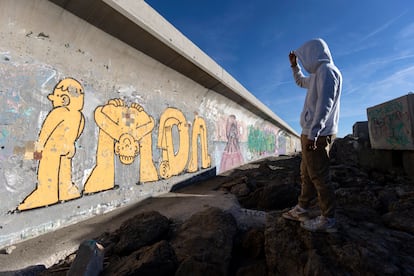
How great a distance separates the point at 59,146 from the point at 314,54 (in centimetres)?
411

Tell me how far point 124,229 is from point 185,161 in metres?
3.92

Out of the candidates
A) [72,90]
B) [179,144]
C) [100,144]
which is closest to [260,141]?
[179,144]

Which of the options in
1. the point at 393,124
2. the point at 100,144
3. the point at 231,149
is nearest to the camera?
the point at 100,144

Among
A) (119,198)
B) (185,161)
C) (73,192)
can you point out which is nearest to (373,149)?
(185,161)

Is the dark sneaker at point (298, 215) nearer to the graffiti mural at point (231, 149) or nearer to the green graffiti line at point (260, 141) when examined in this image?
the graffiti mural at point (231, 149)

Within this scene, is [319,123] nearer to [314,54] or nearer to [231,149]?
[314,54]

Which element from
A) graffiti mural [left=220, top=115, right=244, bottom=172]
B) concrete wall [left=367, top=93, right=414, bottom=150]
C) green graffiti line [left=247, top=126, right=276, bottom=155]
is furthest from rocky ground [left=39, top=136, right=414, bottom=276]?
green graffiti line [left=247, top=126, right=276, bottom=155]

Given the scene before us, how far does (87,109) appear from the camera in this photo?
163 inches

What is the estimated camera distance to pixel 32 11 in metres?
3.34

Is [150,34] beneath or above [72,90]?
above

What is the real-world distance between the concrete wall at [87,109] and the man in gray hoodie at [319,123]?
3.59m

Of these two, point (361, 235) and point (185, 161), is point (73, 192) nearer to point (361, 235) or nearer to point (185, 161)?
point (185, 161)

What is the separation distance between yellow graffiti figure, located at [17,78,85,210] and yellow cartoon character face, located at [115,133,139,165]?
34.8 inches

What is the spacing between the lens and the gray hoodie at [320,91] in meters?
2.14
